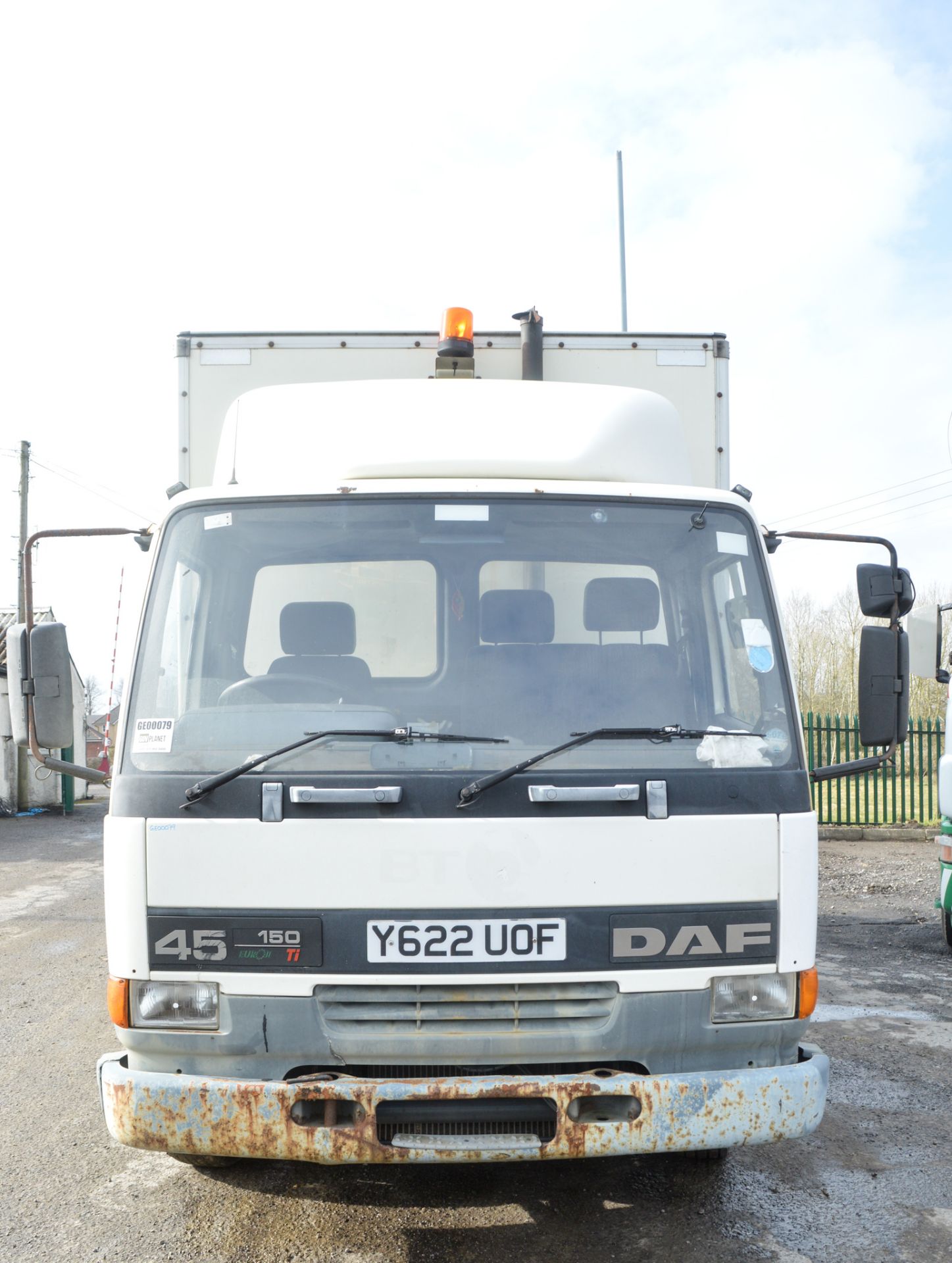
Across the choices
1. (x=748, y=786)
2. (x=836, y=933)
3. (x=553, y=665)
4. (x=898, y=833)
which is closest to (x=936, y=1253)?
(x=748, y=786)

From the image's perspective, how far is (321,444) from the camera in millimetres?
3713

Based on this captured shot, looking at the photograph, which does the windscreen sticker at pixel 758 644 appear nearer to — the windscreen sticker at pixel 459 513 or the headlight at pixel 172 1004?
the windscreen sticker at pixel 459 513

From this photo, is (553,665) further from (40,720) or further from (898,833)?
(898,833)

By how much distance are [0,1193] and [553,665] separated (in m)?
2.58

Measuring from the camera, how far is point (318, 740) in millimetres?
3031

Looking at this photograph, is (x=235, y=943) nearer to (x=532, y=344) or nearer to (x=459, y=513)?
(x=459, y=513)

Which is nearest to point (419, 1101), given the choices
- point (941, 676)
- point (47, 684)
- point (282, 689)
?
point (282, 689)

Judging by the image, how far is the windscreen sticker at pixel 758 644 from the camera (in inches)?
131

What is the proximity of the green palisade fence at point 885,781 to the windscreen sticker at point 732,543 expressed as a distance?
36.4ft

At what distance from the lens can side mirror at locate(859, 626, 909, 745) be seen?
3.42 meters

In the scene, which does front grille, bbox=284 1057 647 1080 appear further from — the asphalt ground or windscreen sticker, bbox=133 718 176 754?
windscreen sticker, bbox=133 718 176 754

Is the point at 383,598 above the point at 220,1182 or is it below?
above

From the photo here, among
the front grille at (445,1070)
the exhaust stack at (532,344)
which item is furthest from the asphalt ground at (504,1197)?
the exhaust stack at (532,344)

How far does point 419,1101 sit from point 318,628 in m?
1.40
